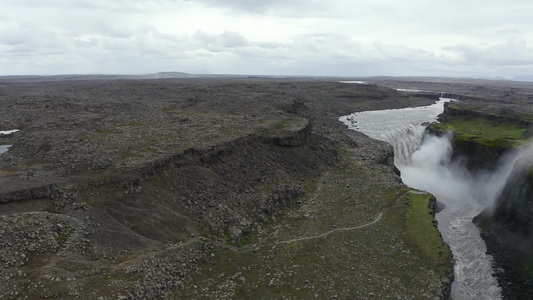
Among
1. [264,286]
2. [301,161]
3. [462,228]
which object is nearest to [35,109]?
[301,161]

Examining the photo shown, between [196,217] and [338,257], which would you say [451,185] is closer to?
[338,257]

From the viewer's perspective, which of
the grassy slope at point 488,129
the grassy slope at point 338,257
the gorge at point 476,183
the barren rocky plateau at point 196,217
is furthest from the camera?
the grassy slope at point 488,129

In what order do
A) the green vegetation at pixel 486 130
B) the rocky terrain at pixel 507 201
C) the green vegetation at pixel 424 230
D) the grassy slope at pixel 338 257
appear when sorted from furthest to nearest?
the green vegetation at pixel 486 130 → the green vegetation at pixel 424 230 → the rocky terrain at pixel 507 201 → the grassy slope at pixel 338 257

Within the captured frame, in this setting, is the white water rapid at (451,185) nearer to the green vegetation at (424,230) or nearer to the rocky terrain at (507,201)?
the rocky terrain at (507,201)

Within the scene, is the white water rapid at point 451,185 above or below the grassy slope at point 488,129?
Answer: below

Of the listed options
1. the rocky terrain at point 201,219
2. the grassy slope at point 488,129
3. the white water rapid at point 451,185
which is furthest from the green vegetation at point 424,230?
the grassy slope at point 488,129

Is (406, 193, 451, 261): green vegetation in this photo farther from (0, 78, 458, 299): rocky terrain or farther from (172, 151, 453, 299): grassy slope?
(0, 78, 458, 299): rocky terrain

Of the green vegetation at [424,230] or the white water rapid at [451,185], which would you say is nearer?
the white water rapid at [451,185]
